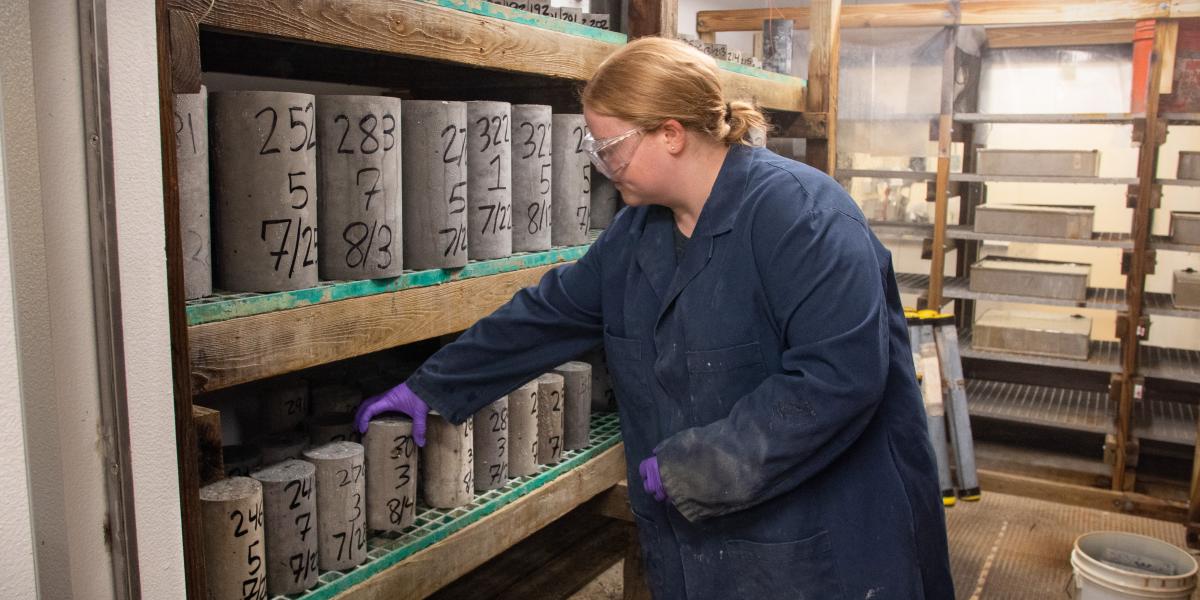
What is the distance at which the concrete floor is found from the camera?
3.63 m

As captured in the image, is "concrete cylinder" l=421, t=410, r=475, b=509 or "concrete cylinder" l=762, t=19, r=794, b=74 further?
"concrete cylinder" l=762, t=19, r=794, b=74

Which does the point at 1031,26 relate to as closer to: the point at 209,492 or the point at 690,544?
the point at 690,544

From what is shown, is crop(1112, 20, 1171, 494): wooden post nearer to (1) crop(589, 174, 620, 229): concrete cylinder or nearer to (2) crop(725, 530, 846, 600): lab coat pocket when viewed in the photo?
(1) crop(589, 174, 620, 229): concrete cylinder

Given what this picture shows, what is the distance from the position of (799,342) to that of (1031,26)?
4.23 meters

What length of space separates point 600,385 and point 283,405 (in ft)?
3.07

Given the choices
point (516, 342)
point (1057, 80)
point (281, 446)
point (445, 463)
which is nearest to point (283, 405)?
point (281, 446)

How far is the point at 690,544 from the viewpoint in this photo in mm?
1774

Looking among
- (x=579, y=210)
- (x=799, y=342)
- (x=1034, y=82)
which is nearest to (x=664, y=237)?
(x=799, y=342)

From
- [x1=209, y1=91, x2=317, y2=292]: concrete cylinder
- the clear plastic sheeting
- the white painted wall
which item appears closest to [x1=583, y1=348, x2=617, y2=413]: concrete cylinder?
[x1=209, y1=91, x2=317, y2=292]: concrete cylinder

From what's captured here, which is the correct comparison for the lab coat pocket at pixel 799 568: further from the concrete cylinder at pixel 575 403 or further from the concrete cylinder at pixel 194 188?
the concrete cylinder at pixel 194 188

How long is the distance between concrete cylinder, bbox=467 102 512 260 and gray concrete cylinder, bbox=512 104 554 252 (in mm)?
82

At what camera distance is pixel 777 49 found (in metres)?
3.45

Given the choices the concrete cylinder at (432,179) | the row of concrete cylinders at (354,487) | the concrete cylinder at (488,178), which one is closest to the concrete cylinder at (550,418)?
the row of concrete cylinders at (354,487)

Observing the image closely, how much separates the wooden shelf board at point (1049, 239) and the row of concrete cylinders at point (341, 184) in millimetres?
3679
